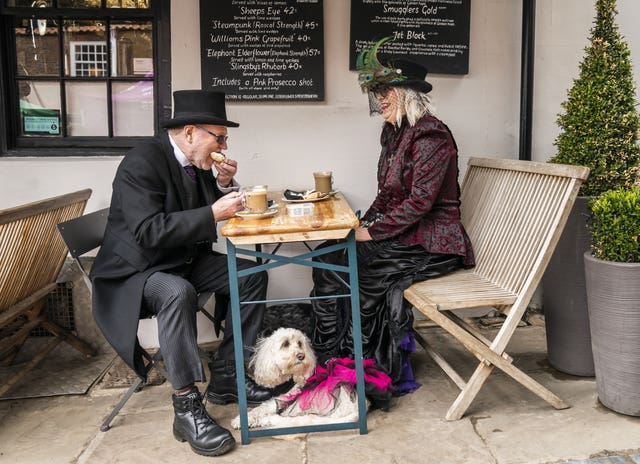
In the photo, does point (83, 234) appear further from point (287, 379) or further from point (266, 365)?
point (287, 379)

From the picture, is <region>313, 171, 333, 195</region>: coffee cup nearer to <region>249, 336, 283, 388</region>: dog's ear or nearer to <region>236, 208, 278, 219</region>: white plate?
<region>236, 208, 278, 219</region>: white plate

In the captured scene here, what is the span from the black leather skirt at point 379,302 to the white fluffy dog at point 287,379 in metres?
0.40

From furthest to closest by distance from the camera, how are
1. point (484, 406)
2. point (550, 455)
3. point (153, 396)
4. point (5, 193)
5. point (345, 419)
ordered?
point (5, 193), point (153, 396), point (484, 406), point (345, 419), point (550, 455)

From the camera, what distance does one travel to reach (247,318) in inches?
118

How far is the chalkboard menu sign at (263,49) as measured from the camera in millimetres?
3760

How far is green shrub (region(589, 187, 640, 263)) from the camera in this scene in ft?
8.50

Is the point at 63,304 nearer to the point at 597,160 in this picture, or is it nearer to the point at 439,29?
the point at 439,29

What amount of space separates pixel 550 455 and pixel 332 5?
295 cm

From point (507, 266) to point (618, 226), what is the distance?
0.54 m

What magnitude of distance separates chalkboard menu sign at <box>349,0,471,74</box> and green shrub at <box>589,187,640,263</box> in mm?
1603

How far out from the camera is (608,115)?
2.92 m

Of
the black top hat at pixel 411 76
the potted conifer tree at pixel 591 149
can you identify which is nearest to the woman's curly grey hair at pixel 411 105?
the black top hat at pixel 411 76

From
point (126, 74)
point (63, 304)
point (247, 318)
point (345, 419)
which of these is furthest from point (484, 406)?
point (126, 74)

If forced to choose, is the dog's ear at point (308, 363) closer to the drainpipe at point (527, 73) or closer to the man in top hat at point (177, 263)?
the man in top hat at point (177, 263)
